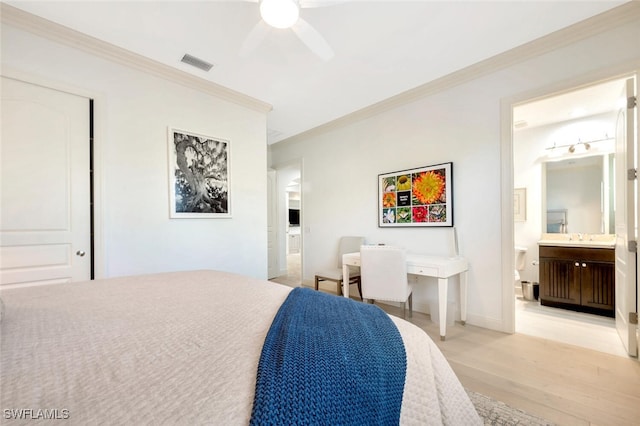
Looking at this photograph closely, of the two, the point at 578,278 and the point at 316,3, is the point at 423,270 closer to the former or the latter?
the point at 578,278

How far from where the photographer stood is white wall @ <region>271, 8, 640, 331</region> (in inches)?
85.8

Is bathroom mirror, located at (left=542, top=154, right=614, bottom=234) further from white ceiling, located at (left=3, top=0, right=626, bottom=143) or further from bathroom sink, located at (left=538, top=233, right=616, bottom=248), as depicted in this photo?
white ceiling, located at (left=3, top=0, right=626, bottom=143)

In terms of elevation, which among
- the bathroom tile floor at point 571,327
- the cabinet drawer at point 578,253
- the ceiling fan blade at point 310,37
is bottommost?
the bathroom tile floor at point 571,327

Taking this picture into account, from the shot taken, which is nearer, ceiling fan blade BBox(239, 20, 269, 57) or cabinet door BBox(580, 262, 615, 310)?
ceiling fan blade BBox(239, 20, 269, 57)

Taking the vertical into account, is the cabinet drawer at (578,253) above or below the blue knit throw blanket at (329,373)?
below

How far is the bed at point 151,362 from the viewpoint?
0.48 m

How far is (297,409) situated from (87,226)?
2.53 m

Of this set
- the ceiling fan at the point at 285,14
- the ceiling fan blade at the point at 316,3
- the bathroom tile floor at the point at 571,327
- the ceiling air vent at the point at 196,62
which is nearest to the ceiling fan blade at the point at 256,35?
the ceiling fan at the point at 285,14

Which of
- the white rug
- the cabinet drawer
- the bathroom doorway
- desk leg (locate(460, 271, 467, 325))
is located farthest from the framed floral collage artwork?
the white rug

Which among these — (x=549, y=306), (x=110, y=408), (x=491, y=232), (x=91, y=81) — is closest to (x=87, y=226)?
(x=91, y=81)

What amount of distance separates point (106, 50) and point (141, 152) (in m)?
0.88

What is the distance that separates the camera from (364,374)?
2.08 feet

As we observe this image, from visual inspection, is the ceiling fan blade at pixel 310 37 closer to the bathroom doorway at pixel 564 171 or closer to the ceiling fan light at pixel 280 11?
the ceiling fan light at pixel 280 11

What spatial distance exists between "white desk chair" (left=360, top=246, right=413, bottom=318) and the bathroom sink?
212 centimetres
